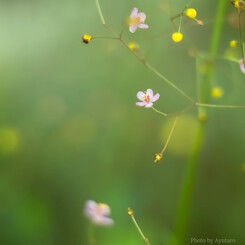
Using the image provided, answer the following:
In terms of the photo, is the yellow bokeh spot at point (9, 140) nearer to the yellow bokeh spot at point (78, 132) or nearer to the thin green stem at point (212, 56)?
the yellow bokeh spot at point (78, 132)

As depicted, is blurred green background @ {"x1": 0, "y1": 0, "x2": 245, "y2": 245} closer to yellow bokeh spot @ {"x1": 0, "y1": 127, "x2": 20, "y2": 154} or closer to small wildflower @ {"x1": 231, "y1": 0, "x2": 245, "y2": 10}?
yellow bokeh spot @ {"x1": 0, "y1": 127, "x2": 20, "y2": 154}

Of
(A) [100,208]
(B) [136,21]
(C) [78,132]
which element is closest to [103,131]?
(C) [78,132]

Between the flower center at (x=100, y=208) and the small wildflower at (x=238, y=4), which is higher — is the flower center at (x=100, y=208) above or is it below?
below

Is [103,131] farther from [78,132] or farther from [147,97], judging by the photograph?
[147,97]

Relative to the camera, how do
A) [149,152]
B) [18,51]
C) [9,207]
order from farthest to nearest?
[18,51]
[149,152]
[9,207]

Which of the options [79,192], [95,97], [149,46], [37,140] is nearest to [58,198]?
[79,192]

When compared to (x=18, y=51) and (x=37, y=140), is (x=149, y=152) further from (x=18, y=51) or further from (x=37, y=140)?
(x=18, y=51)

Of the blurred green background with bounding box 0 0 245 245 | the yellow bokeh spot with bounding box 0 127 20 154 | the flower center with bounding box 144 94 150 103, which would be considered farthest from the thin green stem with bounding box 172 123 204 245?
the yellow bokeh spot with bounding box 0 127 20 154

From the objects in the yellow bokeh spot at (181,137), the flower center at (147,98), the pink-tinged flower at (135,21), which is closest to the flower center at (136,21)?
the pink-tinged flower at (135,21)

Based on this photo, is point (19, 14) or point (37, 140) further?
point (19, 14)
